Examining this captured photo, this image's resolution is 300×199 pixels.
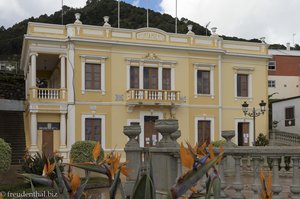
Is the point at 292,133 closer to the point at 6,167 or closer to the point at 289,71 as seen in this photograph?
the point at 289,71

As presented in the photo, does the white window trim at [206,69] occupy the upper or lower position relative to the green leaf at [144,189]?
upper

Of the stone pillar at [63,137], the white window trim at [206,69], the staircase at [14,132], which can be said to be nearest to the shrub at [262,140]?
the white window trim at [206,69]

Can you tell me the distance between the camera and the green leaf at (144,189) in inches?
75.0

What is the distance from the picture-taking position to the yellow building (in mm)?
25516

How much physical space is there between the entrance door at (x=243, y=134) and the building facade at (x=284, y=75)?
14442 millimetres

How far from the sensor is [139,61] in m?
27.2

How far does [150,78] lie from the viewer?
90.7 ft

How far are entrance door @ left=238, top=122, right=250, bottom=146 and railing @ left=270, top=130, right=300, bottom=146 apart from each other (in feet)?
5.24

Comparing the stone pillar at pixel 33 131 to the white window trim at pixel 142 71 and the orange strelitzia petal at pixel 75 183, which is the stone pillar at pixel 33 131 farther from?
the orange strelitzia petal at pixel 75 183

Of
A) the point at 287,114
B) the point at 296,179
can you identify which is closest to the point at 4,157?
the point at 296,179

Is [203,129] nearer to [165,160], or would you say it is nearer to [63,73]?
[63,73]

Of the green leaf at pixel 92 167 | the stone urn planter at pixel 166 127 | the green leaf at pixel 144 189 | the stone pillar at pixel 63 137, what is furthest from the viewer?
the stone pillar at pixel 63 137

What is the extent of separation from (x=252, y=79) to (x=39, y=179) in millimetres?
29308

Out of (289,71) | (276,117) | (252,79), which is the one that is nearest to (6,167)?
(252,79)
